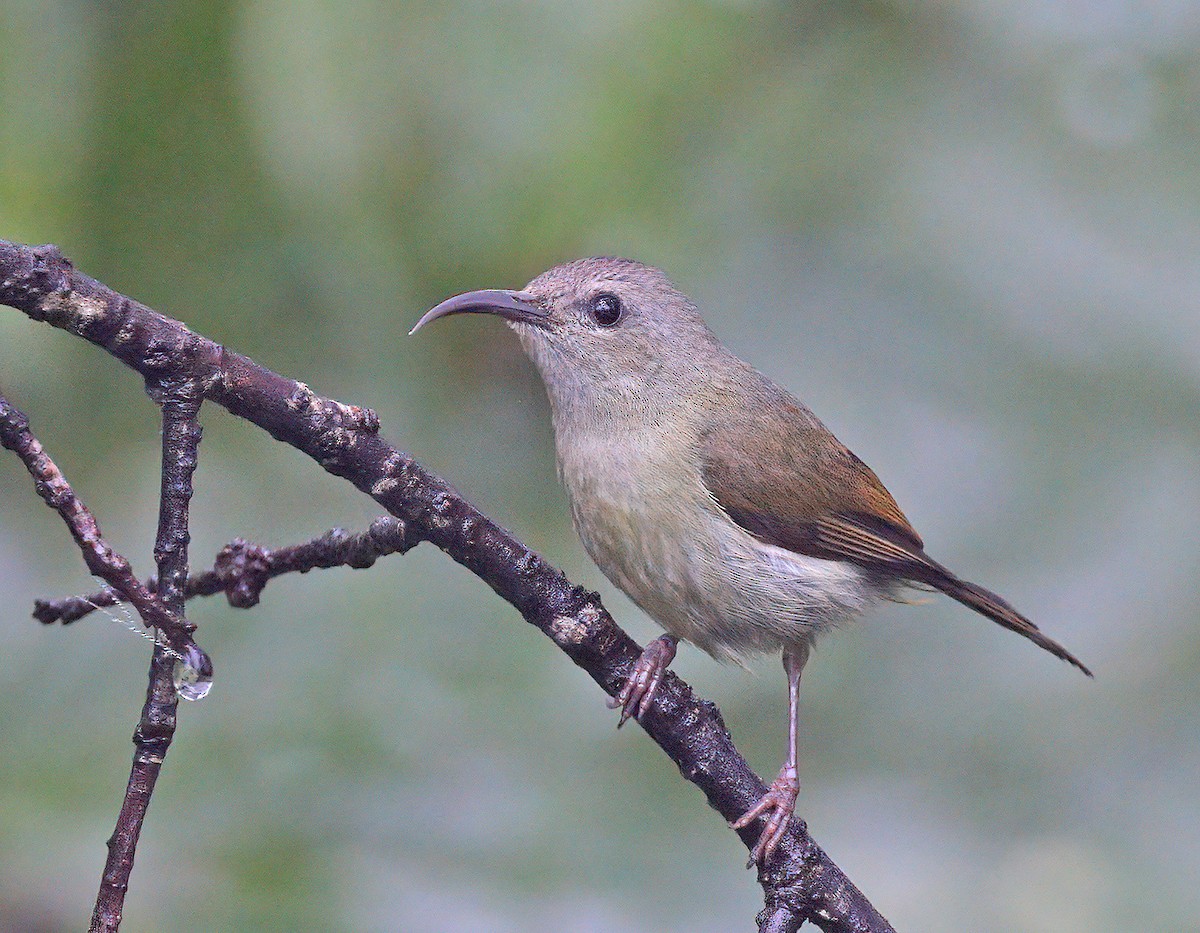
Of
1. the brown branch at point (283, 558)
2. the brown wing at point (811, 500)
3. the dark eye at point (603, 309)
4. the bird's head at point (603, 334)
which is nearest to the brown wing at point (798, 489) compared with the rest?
the brown wing at point (811, 500)

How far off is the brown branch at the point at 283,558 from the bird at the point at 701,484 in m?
0.75

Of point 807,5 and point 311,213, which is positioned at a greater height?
point 807,5

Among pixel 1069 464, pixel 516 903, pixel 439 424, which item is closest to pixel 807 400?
pixel 1069 464

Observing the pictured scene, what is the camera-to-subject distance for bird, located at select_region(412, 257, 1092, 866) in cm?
251

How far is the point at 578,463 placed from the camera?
103 inches

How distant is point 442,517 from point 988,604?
1480 mm

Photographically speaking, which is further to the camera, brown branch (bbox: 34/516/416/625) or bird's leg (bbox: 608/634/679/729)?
bird's leg (bbox: 608/634/679/729)

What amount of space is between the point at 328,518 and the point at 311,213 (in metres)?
0.69

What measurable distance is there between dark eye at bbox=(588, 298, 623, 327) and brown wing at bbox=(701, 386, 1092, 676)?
354 mm

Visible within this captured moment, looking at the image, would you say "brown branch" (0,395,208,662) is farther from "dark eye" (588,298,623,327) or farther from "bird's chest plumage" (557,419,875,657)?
"dark eye" (588,298,623,327)

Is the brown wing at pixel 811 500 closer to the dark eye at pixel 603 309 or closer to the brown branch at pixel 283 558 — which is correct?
the dark eye at pixel 603 309

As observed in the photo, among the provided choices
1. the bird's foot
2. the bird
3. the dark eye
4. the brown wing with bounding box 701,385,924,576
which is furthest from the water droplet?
the dark eye

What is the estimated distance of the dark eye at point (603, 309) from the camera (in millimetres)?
2869

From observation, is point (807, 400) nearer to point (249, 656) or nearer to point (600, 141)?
point (600, 141)
